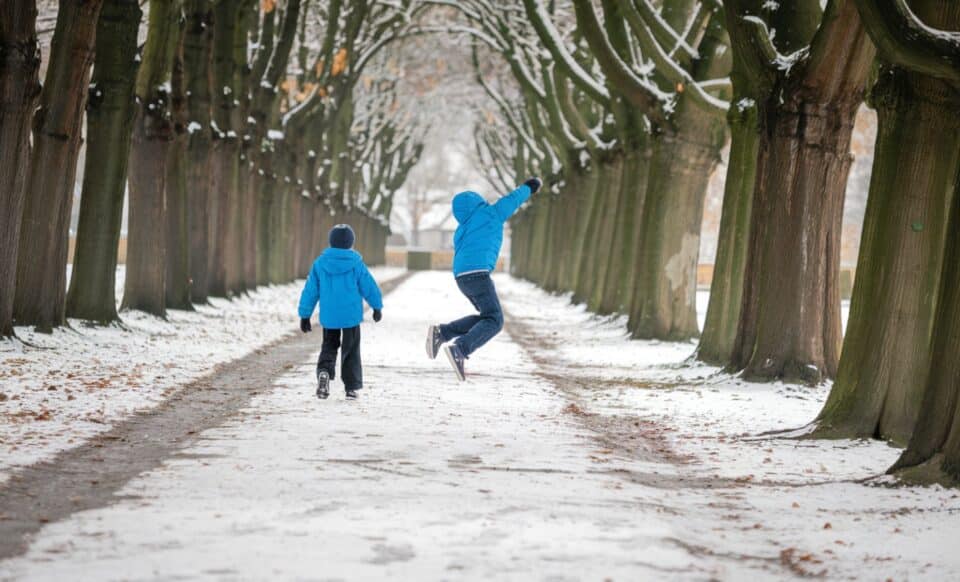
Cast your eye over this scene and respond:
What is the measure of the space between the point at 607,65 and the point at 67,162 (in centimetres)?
711

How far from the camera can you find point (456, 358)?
13484 mm

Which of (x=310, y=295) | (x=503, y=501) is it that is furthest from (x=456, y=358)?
(x=503, y=501)

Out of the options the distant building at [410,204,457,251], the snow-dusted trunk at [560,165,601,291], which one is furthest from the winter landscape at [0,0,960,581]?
the distant building at [410,204,457,251]

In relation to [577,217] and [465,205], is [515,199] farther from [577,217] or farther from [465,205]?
[577,217]

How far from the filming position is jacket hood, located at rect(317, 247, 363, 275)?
12.0 metres

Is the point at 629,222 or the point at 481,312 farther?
the point at 629,222

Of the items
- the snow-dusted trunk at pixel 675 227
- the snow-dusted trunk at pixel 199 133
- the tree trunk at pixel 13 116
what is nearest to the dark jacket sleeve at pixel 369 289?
the tree trunk at pixel 13 116

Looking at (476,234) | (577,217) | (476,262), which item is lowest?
(476,262)

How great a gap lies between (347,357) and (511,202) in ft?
7.16

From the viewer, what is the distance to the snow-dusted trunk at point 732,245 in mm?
16312

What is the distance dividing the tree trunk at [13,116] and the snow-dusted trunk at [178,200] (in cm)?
637

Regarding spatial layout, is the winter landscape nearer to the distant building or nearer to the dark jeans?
the dark jeans

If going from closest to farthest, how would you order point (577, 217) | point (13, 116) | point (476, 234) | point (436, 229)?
point (476, 234) → point (13, 116) → point (577, 217) → point (436, 229)

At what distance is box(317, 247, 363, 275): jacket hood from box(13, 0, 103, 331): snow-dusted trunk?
569cm
